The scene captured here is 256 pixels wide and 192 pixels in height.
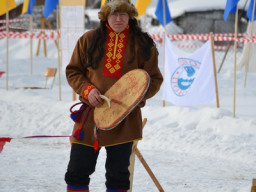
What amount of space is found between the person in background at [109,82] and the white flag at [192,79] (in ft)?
14.0

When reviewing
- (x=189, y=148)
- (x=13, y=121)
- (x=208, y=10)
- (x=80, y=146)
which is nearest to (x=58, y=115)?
(x=13, y=121)

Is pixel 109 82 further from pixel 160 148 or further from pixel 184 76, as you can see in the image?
pixel 184 76

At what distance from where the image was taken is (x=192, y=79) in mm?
6867

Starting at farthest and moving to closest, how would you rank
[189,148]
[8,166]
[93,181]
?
[189,148], [8,166], [93,181]

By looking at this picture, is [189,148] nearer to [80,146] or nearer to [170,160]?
[170,160]

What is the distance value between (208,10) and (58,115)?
11.7 m

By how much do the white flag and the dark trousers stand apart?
14.4 ft

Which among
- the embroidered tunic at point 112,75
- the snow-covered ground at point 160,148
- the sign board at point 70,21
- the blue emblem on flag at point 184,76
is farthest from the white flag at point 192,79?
the embroidered tunic at point 112,75

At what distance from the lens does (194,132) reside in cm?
613

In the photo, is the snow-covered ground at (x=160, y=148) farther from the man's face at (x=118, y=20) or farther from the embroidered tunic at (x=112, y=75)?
the man's face at (x=118, y=20)

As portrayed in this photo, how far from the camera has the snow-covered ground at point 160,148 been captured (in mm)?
4188

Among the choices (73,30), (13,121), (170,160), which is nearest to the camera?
(170,160)

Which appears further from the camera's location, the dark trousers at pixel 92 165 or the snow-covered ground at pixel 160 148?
the snow-covered ground at pixel 160 148

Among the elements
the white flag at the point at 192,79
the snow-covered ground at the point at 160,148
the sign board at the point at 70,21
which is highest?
the sign board at the point at 70,21
